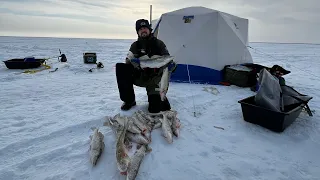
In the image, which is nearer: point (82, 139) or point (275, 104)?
point (82, 139)

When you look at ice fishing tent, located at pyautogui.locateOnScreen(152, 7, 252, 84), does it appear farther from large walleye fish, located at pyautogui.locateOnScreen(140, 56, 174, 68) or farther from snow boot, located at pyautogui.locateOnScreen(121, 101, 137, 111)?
large walleye fish, located at pyautogui.locateOnScreen(140, 56, 174, 68)

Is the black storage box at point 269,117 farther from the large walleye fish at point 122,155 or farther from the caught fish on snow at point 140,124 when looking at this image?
the large walleye fish at point 122,155

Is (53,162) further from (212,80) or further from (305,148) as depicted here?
(212,80)

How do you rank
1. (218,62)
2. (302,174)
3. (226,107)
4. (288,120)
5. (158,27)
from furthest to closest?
(158,27) → (218,62) → (226,107) → (288,120) → (302,174)

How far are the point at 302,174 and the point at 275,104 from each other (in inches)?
51.9

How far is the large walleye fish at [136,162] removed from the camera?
2.49m

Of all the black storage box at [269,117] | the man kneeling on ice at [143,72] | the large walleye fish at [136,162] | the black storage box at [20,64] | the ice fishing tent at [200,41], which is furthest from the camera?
the black storage box at [20,64]

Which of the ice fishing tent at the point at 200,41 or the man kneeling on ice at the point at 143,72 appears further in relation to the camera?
the ice fishing tent at the point at 200,41

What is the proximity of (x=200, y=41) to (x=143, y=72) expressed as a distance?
150 inches

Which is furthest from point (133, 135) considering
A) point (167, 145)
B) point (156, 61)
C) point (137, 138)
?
point (156, 61)

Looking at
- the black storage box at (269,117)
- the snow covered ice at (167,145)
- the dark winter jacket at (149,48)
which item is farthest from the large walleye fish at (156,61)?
the black storage box at (269,117)

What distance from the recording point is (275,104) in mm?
3742

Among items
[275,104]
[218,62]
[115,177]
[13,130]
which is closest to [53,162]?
[115,177]

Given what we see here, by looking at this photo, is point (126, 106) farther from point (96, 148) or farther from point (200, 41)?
point (200, 41)
